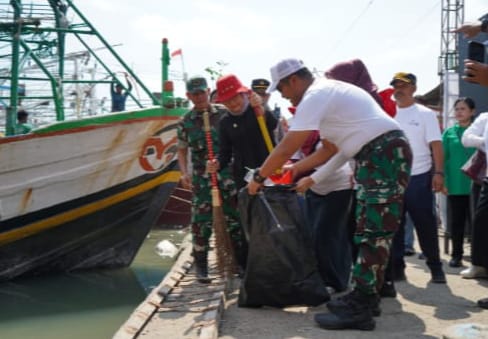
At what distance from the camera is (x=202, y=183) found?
4910 mm

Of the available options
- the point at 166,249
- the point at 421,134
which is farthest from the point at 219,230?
the point at 166,249

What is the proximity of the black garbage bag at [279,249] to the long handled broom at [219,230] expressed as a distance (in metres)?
0.88

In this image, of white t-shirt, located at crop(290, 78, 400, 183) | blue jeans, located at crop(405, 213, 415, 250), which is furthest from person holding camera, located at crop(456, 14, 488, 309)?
blue jeans, located at crop(405, 213, 415, 250)

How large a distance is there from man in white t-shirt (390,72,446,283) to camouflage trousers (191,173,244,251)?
49.9 inches

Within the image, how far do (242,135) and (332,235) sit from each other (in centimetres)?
106

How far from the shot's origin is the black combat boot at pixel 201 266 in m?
4.91

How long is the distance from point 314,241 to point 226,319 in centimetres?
84

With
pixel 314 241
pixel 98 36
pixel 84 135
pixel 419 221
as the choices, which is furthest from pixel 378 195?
pixel 98 36

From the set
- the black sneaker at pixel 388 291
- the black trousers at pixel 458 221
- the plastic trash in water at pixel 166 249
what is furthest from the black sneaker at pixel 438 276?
the plastic trash in water at pixel 166 249

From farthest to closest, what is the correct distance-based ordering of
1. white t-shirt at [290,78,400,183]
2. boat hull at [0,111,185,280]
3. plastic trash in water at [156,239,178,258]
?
plastic trash in water at [156,239,178,258], boat hull at [0,111,185,280], white t-shirt at [290,78,400,183]

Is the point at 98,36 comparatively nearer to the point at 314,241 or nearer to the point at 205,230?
the point at 205,230

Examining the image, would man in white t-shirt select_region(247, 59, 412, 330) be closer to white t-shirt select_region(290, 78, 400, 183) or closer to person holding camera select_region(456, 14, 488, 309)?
white t-shirt select_region(290, 78, 400, 183)

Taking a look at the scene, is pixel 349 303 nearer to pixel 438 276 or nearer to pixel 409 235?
pixel 438 276

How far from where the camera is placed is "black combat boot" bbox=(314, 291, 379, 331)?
3350 mm
